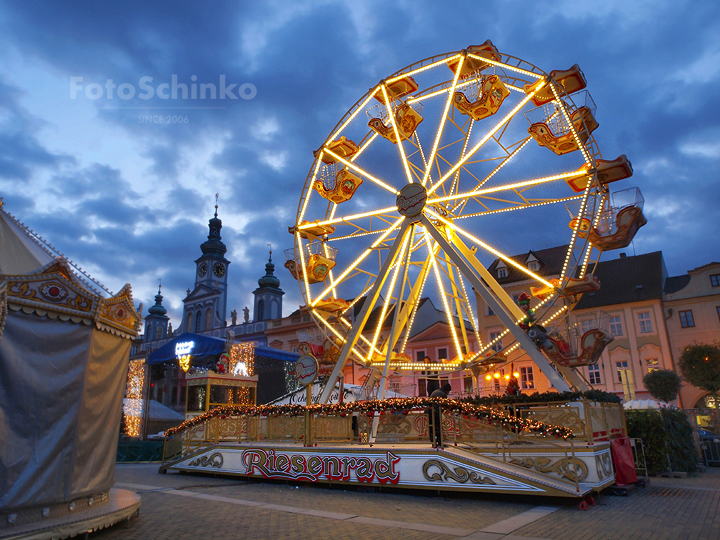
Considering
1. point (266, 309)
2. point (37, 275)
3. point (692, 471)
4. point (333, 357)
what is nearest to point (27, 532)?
point (37, 275)

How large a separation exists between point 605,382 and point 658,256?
9.32 m

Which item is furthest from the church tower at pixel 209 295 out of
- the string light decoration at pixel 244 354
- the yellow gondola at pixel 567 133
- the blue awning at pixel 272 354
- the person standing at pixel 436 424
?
the person standing at pixel 436 424

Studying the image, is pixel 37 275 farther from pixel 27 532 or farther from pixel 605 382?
pixel 605 382

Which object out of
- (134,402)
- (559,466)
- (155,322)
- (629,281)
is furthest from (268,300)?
(559,466)

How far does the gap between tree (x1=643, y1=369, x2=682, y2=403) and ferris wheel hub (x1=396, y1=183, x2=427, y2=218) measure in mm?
19024

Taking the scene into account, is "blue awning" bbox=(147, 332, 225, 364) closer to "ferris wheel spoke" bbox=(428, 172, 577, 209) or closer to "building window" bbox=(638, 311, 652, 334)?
"ferris wheel spoke" bbox=(428, 172, 577, 209)

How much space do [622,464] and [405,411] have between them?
4659 mm

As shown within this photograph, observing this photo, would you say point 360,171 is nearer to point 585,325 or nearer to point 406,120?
point 406,120

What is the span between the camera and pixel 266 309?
57.9m

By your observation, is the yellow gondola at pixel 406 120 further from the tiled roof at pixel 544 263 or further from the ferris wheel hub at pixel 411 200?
the tiled roof at pixel 544 263

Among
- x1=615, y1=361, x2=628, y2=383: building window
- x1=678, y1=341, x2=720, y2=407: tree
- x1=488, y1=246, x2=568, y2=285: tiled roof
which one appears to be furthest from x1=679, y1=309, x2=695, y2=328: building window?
x1=488, y1=246, x2=568, y2=285: tiled roof

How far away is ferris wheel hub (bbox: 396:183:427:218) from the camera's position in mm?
15820

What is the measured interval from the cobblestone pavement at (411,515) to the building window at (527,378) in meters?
19.0

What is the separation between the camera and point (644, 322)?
3038cm
